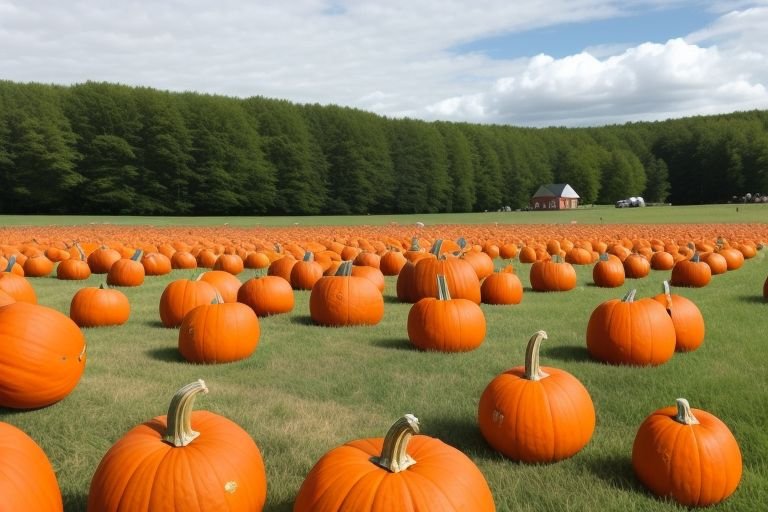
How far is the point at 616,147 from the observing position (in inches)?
4471

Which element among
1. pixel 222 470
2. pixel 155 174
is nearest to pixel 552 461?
pixel 222 470

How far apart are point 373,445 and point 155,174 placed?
6838 centimetres

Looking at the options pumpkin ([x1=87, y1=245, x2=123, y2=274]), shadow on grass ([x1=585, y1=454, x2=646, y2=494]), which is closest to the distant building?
pumpkin ([x1=87, y1=245, x2=123, y2=274])

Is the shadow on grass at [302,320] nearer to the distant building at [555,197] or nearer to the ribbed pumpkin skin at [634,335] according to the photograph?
the ribbed pumpkin skin at [634,335]

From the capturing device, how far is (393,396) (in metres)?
5.32

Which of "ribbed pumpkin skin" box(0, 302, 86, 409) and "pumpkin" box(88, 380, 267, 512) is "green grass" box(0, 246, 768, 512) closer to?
"ribbed pumpkin skin" box(0, 302, 86, 409)

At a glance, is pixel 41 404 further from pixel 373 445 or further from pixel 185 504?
pixel 373 445

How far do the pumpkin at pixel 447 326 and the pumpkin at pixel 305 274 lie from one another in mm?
4466

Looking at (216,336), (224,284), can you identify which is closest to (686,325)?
(216,336)

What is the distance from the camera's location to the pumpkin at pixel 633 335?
6152mm

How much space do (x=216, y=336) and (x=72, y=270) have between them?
7.72 meters

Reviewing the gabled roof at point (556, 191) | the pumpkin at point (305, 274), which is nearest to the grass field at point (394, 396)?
the pumpkin at point (305, 274)

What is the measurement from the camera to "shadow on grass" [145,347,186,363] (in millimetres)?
6609

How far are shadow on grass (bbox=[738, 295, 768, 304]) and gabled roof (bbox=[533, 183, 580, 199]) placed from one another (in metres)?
87.4
